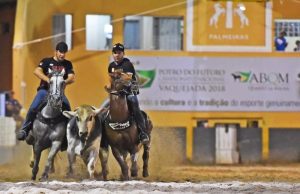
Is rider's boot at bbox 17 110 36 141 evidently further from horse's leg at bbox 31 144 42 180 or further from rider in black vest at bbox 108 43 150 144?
rider in black vest at bbox 108 43 150 144

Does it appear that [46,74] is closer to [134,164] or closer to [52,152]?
[52,152]

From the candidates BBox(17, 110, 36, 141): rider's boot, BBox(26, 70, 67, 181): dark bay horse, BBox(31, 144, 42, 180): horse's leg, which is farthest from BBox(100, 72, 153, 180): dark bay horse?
BBox(17, 110, 36, 141): rider's boot

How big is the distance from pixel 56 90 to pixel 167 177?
4.29m

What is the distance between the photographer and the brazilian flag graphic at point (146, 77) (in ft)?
66.8

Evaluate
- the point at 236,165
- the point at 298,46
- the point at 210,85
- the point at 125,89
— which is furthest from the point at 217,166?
the point at 125,89

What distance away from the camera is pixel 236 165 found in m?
20.2

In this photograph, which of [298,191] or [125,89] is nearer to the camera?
[298,191]

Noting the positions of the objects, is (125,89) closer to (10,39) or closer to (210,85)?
(210,85)

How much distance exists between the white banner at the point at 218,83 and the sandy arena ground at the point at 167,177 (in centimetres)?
112

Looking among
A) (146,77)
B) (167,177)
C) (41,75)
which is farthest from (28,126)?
(146,77)

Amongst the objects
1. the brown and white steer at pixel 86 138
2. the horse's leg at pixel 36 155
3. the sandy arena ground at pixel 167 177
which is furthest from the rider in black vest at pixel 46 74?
the sandy arena ground at pixel 167 177

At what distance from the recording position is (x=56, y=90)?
13.1m

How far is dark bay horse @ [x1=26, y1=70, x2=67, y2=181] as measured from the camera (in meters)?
13.2

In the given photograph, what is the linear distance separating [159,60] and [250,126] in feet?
9.17
